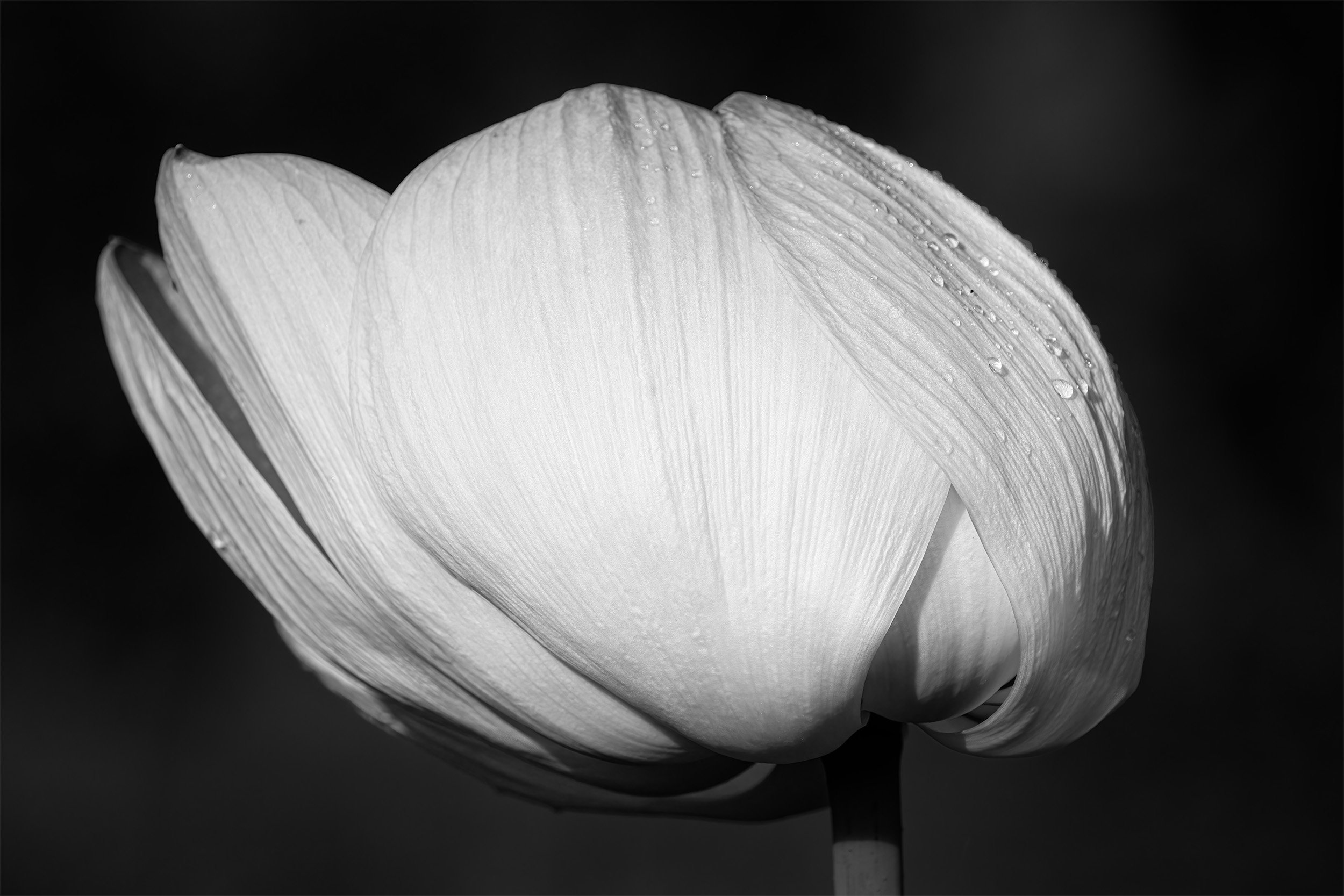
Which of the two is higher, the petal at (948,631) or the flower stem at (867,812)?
the petal at (948,631)

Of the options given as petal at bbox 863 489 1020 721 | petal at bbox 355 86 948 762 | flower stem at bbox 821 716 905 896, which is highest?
petal at bbox 355 86 948 762

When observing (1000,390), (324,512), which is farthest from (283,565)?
(1000,390)

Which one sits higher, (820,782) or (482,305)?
(482,305)

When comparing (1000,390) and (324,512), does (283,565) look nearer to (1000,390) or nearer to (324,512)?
(324,512)

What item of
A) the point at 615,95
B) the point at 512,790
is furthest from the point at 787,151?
the point at 512,790

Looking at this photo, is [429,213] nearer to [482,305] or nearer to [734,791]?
[482,305]

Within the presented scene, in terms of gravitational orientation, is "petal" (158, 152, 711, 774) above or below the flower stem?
above
